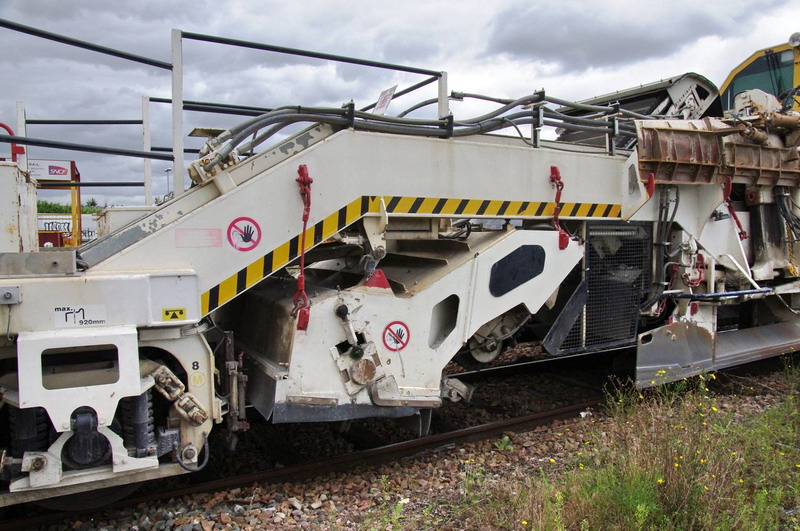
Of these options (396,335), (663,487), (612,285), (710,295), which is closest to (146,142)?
(396,335)

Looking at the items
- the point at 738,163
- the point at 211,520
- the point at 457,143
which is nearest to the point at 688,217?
the point at 738,163

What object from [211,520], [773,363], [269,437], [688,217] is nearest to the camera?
[211,520]

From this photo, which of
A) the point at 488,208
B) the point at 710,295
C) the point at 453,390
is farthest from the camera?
the point at 710,295

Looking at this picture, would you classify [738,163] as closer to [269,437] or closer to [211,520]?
[269,437]

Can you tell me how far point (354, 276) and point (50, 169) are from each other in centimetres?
443

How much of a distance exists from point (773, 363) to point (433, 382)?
527 cm

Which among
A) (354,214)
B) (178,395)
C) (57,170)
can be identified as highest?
(57,170)

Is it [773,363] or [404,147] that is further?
[773,363]

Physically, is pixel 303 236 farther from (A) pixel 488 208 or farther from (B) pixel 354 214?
(A) pixel 488 208

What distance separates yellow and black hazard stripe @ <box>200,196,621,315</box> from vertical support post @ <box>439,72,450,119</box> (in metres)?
0.64

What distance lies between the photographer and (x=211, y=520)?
327cm

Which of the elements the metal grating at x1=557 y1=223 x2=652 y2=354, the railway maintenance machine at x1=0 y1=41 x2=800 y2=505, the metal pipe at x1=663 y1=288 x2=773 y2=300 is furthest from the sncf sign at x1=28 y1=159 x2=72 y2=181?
the metal pipe at x1=663 y1=288 x2=773 y2=300

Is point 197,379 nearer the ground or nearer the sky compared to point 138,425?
nearer the sky

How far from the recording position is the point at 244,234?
3.29 metres
